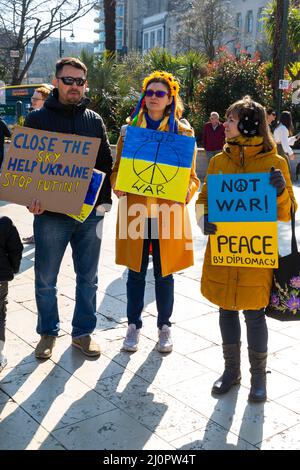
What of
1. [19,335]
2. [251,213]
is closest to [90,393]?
[19,335]

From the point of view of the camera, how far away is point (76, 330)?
4164mm

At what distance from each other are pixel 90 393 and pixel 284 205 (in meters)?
1.61

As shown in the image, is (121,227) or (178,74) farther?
(178,74)

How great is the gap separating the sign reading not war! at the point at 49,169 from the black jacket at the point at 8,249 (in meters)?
0.26

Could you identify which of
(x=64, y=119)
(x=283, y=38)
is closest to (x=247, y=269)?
(x=64, y=119)

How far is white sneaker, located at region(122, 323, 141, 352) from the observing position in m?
4.16

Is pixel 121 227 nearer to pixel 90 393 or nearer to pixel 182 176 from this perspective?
pixel 182 176

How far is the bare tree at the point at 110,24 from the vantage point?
19.1 m

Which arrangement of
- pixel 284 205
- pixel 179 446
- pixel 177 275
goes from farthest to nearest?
pixel 177 275 < pixel 284 205 < pixel 179 446

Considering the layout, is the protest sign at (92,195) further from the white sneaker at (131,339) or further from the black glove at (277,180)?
the black glove at (277,180)

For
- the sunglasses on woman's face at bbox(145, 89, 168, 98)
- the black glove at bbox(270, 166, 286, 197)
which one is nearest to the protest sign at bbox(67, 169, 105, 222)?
the sunglasses on woman's face at bbox(145, 89, 168, 98)

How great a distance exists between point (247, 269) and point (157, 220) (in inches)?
34.9

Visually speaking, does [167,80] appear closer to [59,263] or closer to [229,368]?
[59,263]

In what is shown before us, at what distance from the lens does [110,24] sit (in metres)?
19.2
